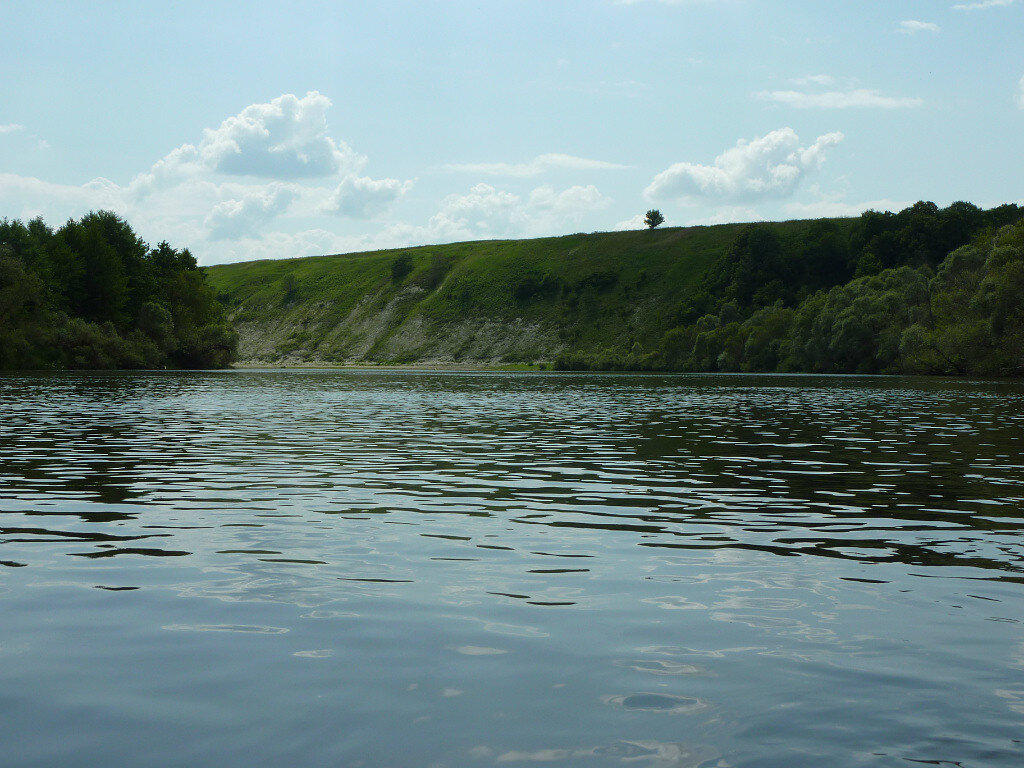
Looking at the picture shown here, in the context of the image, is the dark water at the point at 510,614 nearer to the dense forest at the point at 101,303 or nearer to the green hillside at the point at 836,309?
the green hillside at the point at 836,309

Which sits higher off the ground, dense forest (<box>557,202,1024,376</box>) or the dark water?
dense forest (<box>557,202,1024,376</box>)

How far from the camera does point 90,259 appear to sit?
121750 millimetres

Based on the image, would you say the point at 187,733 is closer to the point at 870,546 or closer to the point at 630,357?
the point at 870,546

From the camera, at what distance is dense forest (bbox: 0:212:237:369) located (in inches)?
4048

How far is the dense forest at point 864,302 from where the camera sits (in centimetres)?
9056

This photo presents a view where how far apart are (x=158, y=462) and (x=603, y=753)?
1832 centimetres

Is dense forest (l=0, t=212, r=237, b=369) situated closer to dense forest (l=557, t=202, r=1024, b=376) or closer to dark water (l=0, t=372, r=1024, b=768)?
dense forest (l=557, t=202, r=1024, b=376)

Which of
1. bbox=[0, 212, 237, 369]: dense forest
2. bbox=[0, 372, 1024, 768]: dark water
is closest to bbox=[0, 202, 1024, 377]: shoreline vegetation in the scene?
bbox=[0, 212, 237, 369]: dense forest

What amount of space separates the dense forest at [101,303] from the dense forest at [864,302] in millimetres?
61017

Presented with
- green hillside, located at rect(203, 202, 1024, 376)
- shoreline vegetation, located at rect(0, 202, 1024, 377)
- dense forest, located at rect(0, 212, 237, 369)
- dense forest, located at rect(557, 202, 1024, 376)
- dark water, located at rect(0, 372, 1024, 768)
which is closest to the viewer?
dark water, located at rect(0, 372, 1024, 768)

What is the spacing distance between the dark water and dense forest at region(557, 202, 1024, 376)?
2952 inches

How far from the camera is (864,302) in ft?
378

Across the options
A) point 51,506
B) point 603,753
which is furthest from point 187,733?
point 51,506

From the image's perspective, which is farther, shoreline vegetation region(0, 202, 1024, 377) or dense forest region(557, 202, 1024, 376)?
shoreline vegetation region(0, 202, 1024, 377)
